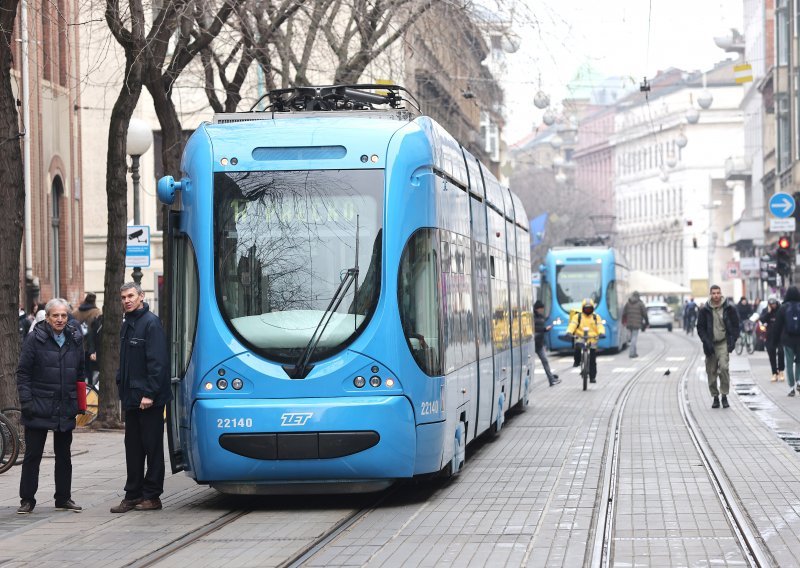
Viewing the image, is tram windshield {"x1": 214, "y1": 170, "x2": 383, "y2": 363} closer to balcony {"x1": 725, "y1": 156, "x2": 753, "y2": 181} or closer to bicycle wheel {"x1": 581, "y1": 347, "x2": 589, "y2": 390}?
bicycle wheel {"x1": 581, "y1": 347, "x2": 589, "y2": 390}

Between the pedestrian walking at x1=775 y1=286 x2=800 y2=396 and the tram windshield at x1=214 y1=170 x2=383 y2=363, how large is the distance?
50.2 ft

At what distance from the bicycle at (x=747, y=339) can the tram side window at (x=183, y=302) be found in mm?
35578

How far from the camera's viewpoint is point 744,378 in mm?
33812

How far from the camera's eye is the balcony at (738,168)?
94238 millimetres

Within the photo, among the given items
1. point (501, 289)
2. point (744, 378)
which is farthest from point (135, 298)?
point (744, 378)

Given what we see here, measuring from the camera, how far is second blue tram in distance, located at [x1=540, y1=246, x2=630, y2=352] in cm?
4781

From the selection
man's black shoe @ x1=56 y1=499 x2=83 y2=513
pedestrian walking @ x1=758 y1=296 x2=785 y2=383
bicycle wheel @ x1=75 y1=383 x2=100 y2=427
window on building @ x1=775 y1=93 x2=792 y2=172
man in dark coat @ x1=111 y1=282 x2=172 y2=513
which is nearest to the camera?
man in dark coat @ x1=111 y1=282 x2=172 y2=513

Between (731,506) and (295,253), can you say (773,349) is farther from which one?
(295,253)

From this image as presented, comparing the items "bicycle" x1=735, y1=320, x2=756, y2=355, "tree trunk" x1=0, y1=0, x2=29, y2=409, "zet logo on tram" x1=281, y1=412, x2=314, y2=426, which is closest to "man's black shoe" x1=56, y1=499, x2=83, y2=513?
"zet logo on tram" x1=281, y1=412, x2=314, y2=426

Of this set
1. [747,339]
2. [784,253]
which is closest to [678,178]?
[747,339]

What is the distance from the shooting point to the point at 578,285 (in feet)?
157

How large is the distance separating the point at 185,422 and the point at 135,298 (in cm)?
104

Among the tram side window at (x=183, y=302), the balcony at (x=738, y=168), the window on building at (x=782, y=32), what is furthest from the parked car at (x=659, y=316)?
the tram side window at (x=183, y=302)

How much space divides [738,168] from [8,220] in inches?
3254
